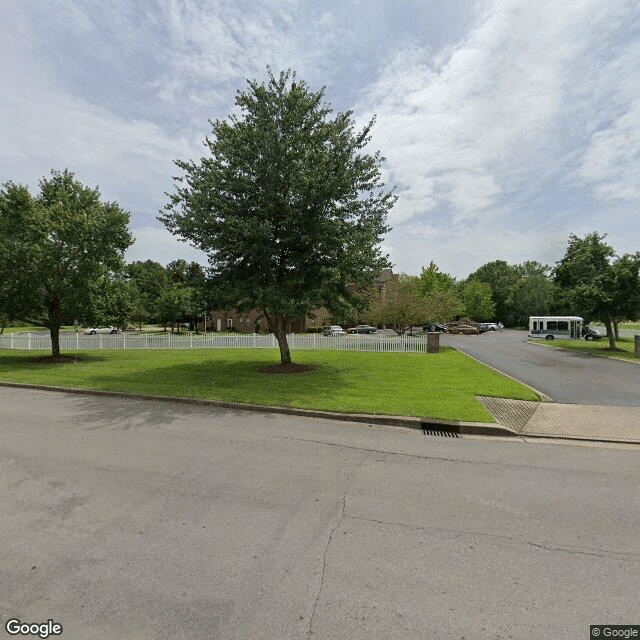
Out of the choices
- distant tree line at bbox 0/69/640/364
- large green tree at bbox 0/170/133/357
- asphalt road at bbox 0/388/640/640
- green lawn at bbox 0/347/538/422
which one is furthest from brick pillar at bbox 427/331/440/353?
large green tree at bbox 0/170/133/357

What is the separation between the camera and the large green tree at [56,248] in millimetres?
16719

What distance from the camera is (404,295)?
2711 cm

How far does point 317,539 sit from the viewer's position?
357cm

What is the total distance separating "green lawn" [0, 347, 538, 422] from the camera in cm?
898

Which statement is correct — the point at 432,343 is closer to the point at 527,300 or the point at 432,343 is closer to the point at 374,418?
the point at 374,418

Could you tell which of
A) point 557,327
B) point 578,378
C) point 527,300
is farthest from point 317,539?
point 527,300

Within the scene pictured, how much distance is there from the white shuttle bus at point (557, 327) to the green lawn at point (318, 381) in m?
26.1

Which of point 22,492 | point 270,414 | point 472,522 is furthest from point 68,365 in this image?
point 472,522

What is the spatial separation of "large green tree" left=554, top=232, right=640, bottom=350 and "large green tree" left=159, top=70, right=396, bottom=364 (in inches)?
688

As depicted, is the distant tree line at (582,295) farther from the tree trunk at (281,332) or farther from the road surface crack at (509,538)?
the road surface crack at (509,538)

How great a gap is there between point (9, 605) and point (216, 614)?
1526 mm

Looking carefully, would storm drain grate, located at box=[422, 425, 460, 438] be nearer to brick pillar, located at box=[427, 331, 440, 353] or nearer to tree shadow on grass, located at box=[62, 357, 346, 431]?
tree shadow on grass, located at box=[62, 357, 346, 431]

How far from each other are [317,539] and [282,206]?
37.7ft

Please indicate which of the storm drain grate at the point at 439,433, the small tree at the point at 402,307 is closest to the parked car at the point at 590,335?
the small tree at the point at 402,307
